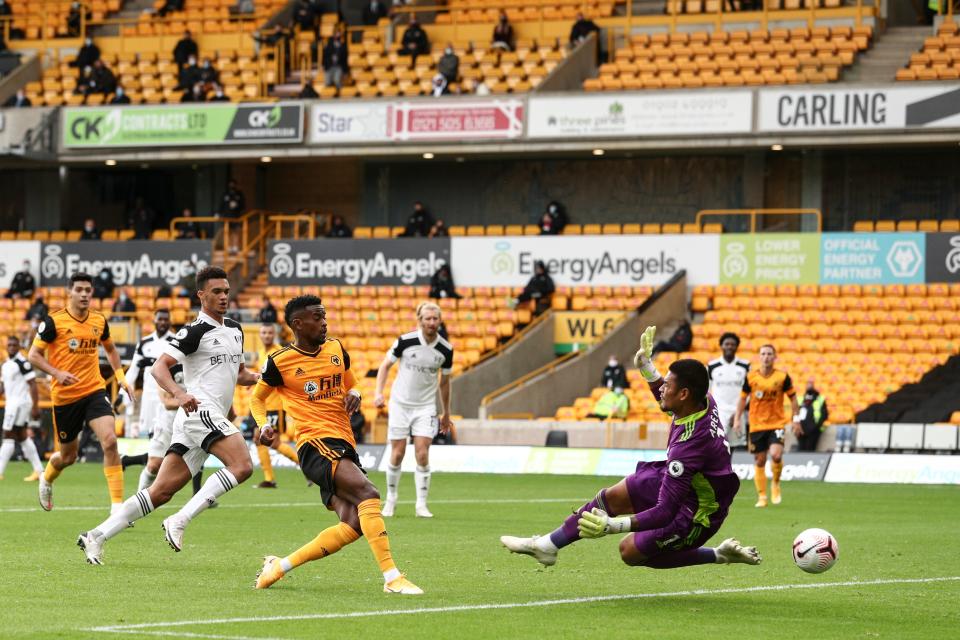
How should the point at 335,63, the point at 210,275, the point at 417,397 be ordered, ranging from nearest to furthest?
the point at 210,275 < the point at 417,397 < the point at 335,63

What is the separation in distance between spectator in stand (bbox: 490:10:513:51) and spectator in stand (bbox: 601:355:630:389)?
36.4 feet

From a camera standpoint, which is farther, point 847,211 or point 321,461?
point 847,211

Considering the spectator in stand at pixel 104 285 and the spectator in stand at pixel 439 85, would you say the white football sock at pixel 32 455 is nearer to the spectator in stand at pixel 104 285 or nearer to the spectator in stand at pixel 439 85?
the spectator in stand at pixel 104 285

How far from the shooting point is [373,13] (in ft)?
149

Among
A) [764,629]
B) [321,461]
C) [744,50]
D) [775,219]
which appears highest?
[744,50]

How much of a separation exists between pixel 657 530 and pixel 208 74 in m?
34.7

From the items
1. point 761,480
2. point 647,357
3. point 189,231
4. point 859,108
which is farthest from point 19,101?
point 647,357

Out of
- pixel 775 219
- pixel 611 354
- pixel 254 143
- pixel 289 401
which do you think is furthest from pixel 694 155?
pixel 289 401

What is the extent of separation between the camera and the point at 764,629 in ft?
30.8

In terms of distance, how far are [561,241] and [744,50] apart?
A: 6583 millimetres

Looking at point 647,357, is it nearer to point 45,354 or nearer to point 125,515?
point 125,515

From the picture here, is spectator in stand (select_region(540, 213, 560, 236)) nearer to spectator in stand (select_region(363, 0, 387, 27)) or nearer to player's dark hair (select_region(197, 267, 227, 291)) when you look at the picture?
spectator in stand (select_region(363, 0, 387, 27))

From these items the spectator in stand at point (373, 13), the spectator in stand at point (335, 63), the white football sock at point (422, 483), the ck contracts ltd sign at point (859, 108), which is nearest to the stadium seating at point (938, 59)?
the ck contracts ltd sign at point (859, 108)

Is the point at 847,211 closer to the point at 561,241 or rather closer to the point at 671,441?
the point at 561,241
